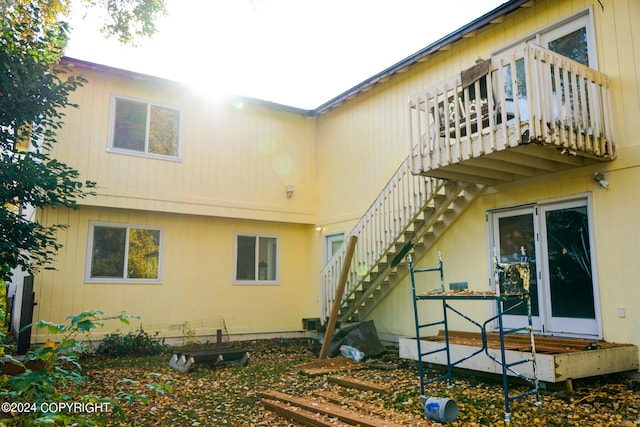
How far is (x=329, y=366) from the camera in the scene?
8.51m

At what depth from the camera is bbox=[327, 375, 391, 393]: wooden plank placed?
6543mm

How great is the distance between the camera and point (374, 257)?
9703 millimetres

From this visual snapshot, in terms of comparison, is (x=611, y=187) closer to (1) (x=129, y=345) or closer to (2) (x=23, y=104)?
(2) (x=23, y=104)

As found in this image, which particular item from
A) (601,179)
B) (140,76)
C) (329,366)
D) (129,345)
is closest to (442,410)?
(329,366)

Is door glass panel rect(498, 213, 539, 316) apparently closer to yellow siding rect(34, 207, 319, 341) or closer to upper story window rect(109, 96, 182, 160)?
yellow siding rect(34, 207, 319, 341)

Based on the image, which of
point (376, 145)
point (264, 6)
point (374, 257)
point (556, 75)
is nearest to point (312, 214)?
point (376, 145)

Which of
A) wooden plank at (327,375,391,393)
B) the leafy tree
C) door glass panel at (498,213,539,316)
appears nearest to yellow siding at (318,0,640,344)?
door glass panel at (498,213,539,316)

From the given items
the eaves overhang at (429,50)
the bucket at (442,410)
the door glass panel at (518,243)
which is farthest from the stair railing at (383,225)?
the bucket at (442,410)

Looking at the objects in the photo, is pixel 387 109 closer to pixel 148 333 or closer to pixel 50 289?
pixel 148 333

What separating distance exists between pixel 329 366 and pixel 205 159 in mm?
6315

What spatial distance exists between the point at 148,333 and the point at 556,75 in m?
9.76

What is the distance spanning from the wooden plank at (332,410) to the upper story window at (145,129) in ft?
22.9

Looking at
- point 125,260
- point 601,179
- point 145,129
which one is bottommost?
point 125,260

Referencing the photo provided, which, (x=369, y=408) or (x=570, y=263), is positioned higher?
(x=570, y=263)
